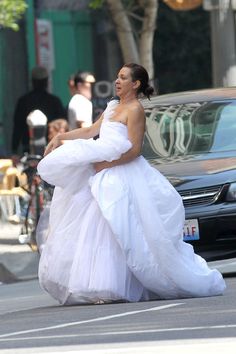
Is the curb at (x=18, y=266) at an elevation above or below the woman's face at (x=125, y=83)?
below

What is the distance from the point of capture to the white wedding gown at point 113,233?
1138 centimetres

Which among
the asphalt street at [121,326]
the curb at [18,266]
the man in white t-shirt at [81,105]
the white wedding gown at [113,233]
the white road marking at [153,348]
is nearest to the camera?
the white road marking at [153,348]

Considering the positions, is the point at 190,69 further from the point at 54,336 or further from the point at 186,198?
the point at 54,336

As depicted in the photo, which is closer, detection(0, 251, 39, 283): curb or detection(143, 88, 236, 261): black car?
detection(143, 88, 236, 261): black car

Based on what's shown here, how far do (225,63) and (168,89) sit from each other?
52.4 feet

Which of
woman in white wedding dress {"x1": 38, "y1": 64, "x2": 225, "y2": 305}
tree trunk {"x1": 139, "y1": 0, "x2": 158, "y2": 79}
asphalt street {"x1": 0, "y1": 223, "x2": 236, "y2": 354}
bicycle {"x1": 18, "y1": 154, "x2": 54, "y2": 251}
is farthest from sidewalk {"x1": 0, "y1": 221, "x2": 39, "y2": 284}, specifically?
woman in white wedding dress {"x1": 38, "y1": 64, "x2": 225, "y2": 305}

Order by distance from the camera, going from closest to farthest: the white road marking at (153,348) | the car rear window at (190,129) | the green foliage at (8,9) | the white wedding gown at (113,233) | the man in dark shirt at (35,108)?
the white road marking at (153,348) < the white wedding gown at (113,233) < the car rear window at (190,129) < the man in dark shirt at (35,108) < the green foliage at (8,9)

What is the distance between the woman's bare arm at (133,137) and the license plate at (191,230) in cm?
160

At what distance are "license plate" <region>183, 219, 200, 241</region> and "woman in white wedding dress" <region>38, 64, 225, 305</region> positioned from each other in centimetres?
134

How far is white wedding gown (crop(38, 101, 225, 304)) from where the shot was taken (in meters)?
11.4

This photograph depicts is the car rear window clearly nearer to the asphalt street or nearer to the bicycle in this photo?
the asphalt street

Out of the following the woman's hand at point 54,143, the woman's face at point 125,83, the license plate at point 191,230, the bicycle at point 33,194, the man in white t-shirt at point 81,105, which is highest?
the woman's face at point 125,83

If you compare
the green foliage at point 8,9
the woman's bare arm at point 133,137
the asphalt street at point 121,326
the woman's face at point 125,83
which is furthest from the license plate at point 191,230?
the green foliage at point 8,9

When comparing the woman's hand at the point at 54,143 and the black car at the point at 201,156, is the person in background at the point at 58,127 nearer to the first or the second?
the black car at the point at 201,156
